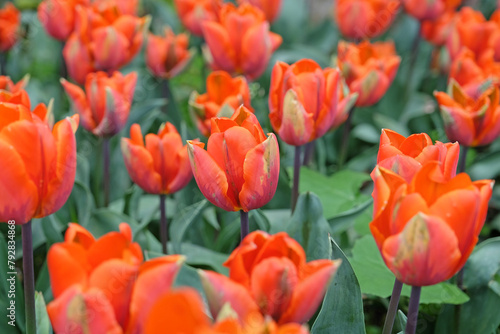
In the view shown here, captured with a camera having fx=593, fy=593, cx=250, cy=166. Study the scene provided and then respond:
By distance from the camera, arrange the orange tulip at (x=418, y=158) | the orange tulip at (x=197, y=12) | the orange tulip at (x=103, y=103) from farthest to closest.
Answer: the orange tulip at (x=197, y=12) → the orange tulip at (x=103, y=103) → the orange tulip at (x=418, y=158)

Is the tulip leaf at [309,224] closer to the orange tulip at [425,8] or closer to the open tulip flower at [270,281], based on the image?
the open tulip flower at [270,281]

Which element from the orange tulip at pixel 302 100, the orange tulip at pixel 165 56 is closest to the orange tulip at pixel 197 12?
the orange tulip at pixel 165 56

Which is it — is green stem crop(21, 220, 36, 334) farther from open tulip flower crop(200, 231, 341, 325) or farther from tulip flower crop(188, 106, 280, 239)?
open tulip flower crop(200, 231, 341, 325)

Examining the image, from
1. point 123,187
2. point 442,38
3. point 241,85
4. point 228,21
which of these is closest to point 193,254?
point 241,85

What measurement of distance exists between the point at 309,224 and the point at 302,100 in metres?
0.26

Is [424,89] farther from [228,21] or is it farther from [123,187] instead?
[123,187]

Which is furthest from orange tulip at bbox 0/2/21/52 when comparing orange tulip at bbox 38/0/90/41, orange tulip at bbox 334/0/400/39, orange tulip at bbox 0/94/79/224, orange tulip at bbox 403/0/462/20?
orange tulip at bbox 403/0/462/20

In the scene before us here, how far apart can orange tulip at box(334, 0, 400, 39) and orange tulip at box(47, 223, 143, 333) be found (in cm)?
184

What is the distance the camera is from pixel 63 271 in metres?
0.66

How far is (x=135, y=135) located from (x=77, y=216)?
0.52 metres

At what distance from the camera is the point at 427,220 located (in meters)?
0.72

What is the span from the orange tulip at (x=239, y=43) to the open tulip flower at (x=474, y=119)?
55 centimetres

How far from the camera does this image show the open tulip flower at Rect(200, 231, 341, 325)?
2.19ft

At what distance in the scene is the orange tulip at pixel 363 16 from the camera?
7.57 feet
